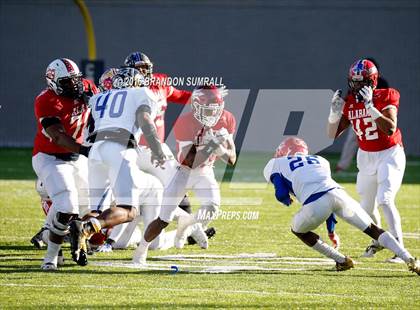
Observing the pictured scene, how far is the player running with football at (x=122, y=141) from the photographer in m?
7.98

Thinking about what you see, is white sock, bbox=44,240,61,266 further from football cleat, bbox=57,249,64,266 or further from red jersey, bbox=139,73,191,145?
red jersey, bbox=139,73,191,145

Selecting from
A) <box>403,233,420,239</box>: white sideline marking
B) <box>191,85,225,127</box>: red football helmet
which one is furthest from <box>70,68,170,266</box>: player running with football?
<box>403,233,420,239</box>: white sideline marking

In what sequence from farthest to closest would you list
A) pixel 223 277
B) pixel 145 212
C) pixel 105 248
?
pixel 105 248
pixel 145 212
pixel 223 277

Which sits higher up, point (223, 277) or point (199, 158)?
point (199, 158)

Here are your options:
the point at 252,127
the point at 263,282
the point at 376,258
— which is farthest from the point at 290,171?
the point at 252,127

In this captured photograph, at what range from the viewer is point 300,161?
8.14m

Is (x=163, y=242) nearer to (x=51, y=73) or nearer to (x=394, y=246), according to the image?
(x=51, y=73)

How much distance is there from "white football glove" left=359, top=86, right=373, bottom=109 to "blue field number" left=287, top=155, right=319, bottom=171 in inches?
34.2

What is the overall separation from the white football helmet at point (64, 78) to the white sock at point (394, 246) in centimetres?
272

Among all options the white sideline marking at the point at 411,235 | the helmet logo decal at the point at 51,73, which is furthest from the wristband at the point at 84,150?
the white sideline marking at the point at 411,235

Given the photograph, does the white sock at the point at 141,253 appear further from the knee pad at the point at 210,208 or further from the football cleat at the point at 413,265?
the football cleat at the point at 413,265

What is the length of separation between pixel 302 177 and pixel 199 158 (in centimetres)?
145

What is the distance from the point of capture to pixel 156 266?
8.36 meters

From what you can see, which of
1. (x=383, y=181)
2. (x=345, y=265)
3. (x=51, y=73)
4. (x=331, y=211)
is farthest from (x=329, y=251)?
(x=51, y=73)
